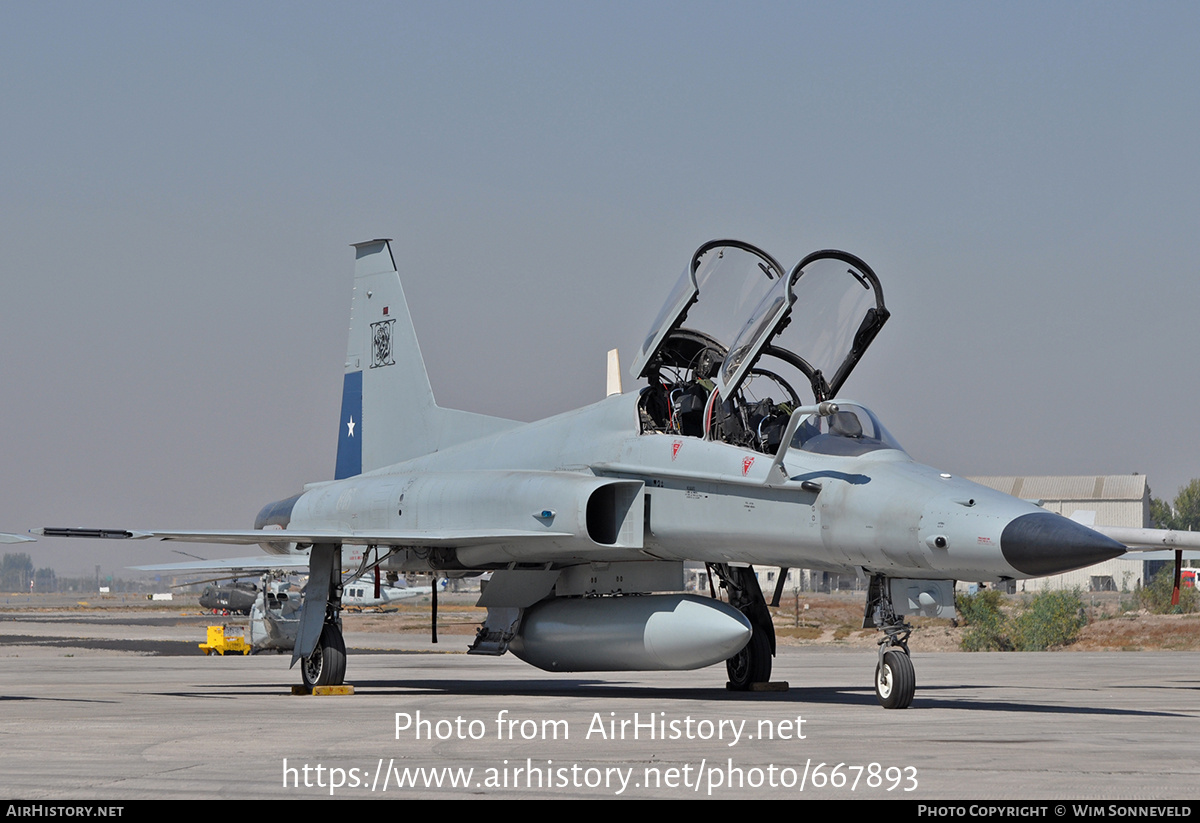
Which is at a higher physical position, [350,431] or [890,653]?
[350,431]

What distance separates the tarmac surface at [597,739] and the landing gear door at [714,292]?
13.3 ft

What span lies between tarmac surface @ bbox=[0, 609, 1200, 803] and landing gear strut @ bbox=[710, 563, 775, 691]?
1.75 ft

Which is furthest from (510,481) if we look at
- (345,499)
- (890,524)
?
(890,524)

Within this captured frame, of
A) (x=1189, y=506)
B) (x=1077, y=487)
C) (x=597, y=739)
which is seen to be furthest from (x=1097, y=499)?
(x=597, y=739)

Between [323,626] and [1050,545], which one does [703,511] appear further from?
[323,626]

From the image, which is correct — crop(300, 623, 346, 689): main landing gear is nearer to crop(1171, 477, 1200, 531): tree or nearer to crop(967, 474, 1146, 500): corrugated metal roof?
crop(967, 474, 1146, 500): corrugated metal roof

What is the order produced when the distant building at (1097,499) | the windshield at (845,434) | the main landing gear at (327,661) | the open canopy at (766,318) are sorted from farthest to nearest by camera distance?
the distant building at (1097,499) → the main landing gear at (327,661) → the open canopy at (766,318) → the windshield at (845,434)

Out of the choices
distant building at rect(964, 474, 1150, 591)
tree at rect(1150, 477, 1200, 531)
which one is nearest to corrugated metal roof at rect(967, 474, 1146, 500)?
distant building at rect(964, 474, 1150, 591)

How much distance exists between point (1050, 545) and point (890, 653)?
215 centimetres

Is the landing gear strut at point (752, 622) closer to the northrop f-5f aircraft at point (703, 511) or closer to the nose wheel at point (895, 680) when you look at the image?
the northrop f-5f aircraft at point (703, 511)

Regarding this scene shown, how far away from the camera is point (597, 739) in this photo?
1000 cm

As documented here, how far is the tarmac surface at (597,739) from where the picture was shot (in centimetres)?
738

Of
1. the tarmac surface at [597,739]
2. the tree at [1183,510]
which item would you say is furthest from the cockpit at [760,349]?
the tree at [1183,510]

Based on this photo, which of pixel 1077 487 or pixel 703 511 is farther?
pixel 1077 487
